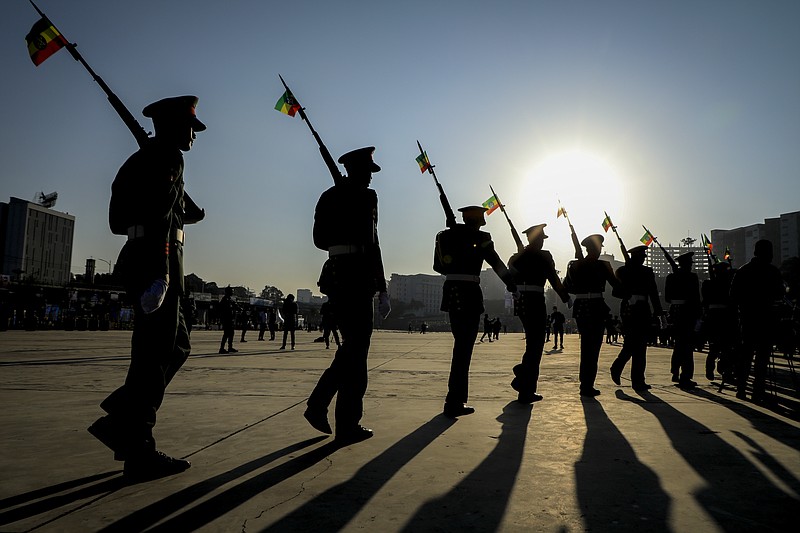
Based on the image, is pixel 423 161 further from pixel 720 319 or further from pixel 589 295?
pixel 720 319

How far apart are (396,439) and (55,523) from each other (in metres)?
2.02

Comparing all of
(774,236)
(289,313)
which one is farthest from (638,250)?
(774,236)

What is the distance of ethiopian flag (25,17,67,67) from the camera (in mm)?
4328

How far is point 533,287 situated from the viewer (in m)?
6.18

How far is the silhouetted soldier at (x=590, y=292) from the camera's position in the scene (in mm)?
6688

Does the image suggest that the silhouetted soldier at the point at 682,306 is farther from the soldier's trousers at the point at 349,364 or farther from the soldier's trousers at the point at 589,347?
the soldier's trousers at the point at 349,364

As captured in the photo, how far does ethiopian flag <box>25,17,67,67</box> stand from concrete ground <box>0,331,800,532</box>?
291cm

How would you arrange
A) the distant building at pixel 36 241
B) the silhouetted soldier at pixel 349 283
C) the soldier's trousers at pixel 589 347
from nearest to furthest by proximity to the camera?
the silhouetted soldier at pixel 349 283 < the soldier's trousers at pixel 589 347 < the distant building at pixel 36 241

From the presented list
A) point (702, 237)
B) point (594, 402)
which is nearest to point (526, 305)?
point (594, 402)

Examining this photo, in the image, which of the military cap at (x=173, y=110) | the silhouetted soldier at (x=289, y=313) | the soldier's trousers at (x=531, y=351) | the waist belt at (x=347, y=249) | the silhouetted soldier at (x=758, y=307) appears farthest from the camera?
the silhouetted soldier at (x=289, y=313)

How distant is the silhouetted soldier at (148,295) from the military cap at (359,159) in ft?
4.28

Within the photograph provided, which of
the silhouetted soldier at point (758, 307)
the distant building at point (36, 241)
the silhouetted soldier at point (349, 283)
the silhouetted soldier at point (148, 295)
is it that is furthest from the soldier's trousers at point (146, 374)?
the distant building at point (36, 241)

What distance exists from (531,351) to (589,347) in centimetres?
118

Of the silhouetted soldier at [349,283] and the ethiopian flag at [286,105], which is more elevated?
the ethiopian flag at [286,105]
